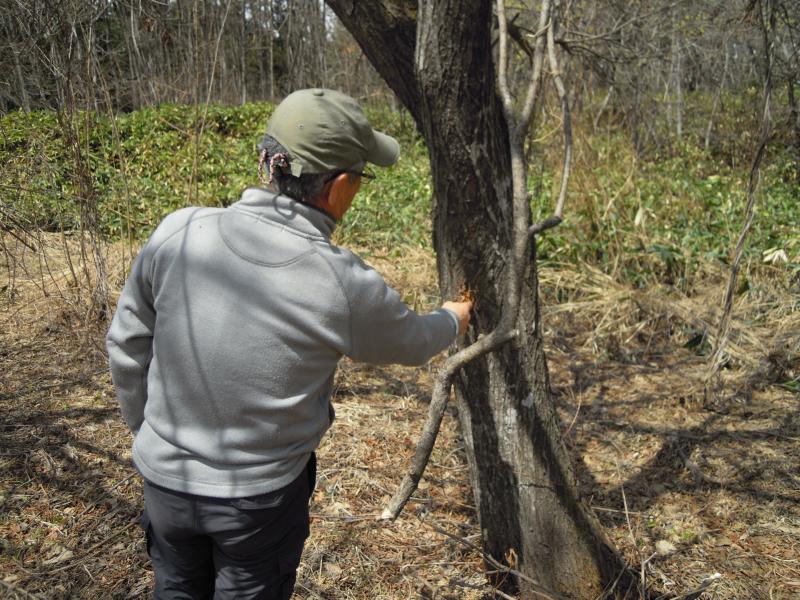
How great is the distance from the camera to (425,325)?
1622 mm

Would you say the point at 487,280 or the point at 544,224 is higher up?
the point at 544,224

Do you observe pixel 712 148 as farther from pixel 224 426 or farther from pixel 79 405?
pixel 224 426

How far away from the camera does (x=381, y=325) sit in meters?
1.49

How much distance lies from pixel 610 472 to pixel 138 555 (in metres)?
2.11

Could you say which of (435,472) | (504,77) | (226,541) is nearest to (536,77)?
(504,77)

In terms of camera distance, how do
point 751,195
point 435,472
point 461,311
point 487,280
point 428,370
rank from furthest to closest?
point 428,370
point 435,472
point 751,195
point 487,280
point 461,311

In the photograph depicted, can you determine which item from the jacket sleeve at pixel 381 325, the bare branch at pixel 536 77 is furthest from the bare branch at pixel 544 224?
the jacket sleeve at pixel 381 325

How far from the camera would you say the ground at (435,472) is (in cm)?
254

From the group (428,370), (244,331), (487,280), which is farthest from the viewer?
(428,370)

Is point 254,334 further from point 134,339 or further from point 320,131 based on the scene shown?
point 320,131

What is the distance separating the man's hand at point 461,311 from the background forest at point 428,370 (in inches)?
27.4

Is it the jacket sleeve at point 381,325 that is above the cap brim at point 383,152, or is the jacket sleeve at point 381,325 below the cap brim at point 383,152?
below

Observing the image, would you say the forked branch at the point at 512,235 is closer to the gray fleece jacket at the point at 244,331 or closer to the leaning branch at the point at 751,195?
the gray fleece jacket at the point at 244,331

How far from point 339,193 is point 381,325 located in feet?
1.01
